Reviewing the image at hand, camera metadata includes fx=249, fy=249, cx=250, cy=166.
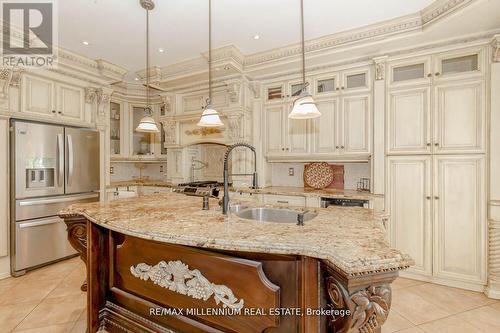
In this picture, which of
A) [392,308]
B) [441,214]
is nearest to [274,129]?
[441,214]

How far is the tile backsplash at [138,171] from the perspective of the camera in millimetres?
5094

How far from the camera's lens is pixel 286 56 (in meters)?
3.34

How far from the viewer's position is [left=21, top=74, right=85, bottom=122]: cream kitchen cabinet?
3.16 m

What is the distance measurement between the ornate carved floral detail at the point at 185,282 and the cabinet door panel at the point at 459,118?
2.81 meters

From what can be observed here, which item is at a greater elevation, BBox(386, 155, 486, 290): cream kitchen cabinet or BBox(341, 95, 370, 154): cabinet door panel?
BBox(341, 95, 370, 154): cabinet door panel

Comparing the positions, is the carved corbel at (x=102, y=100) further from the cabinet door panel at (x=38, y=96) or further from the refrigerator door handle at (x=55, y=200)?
the refrigerator door handle at (x=55, y=200)

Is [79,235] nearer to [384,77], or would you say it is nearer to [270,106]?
[270,106]

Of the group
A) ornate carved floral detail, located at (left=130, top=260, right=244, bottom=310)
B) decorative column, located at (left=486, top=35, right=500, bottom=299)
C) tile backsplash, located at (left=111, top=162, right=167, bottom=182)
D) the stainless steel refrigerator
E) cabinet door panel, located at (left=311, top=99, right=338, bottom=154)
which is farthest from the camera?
tile backsplash, located at (left=111, top=162, right=167, bottom=182)

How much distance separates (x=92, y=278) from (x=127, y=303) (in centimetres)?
32

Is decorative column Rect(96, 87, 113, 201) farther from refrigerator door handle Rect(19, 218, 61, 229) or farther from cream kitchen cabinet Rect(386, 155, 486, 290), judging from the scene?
cream kitchen cabinet Rect(386, 155, 486, 290)

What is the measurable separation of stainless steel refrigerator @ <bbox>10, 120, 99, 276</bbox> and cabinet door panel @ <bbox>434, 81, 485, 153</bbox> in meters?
4.62

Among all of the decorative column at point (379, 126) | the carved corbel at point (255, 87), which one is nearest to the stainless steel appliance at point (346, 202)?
the decorative column at point (379, 126)

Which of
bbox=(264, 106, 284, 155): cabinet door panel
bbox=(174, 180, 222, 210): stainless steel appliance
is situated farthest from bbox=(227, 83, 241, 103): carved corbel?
bbox=(174, 180, 222, 210): stainless steel appliance

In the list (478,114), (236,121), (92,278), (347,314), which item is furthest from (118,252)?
(478,114)
